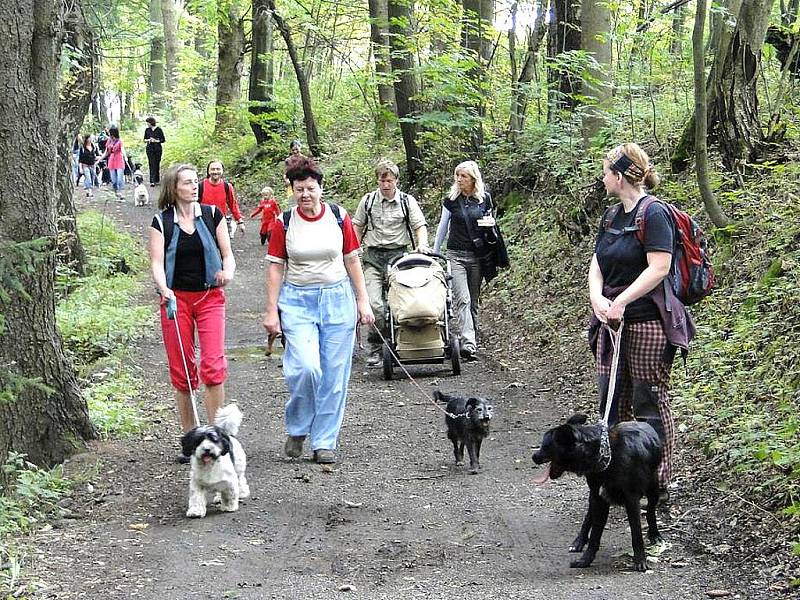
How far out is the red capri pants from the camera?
747 cm

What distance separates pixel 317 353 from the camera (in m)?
7.67

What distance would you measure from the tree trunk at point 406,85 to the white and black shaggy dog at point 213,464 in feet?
40.5

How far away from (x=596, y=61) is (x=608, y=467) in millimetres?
9979

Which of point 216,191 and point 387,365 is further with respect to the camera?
point 216,191

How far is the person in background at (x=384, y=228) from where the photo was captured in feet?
36.1

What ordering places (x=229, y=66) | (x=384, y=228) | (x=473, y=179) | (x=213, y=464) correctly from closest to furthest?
1. (x=213, y=464)
2. (x=473, y=179)
3. (x=384, y=228)
4. (x=229, y=66)

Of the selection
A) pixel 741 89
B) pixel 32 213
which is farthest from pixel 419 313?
pixel 741 89

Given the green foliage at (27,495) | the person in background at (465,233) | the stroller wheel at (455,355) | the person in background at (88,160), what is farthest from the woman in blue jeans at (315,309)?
the person in background at (88,160)

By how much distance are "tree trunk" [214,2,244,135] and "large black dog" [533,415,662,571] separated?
2807 cm

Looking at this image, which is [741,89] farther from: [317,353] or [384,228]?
[317,353]

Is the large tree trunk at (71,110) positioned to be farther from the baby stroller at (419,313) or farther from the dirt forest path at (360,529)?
the dirt forest path at (360,529)

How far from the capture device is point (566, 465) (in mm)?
4980

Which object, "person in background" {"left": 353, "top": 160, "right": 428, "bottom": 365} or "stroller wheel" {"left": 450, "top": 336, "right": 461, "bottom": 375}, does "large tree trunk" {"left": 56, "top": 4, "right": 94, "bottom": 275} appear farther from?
"stroller wheel" {"left": 450, "top": 336, "right": 461, "bottom": 375}

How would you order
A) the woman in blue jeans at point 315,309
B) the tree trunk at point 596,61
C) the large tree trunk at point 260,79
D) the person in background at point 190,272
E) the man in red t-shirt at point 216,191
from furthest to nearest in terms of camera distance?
1. the large tree trunk at point 260,79
2. the man in red t-shirt at point 216,191
3. the tree trunk at point 596,61
4. the woman in blue jeans at point 315,309
5. the person in background at point 190,272
